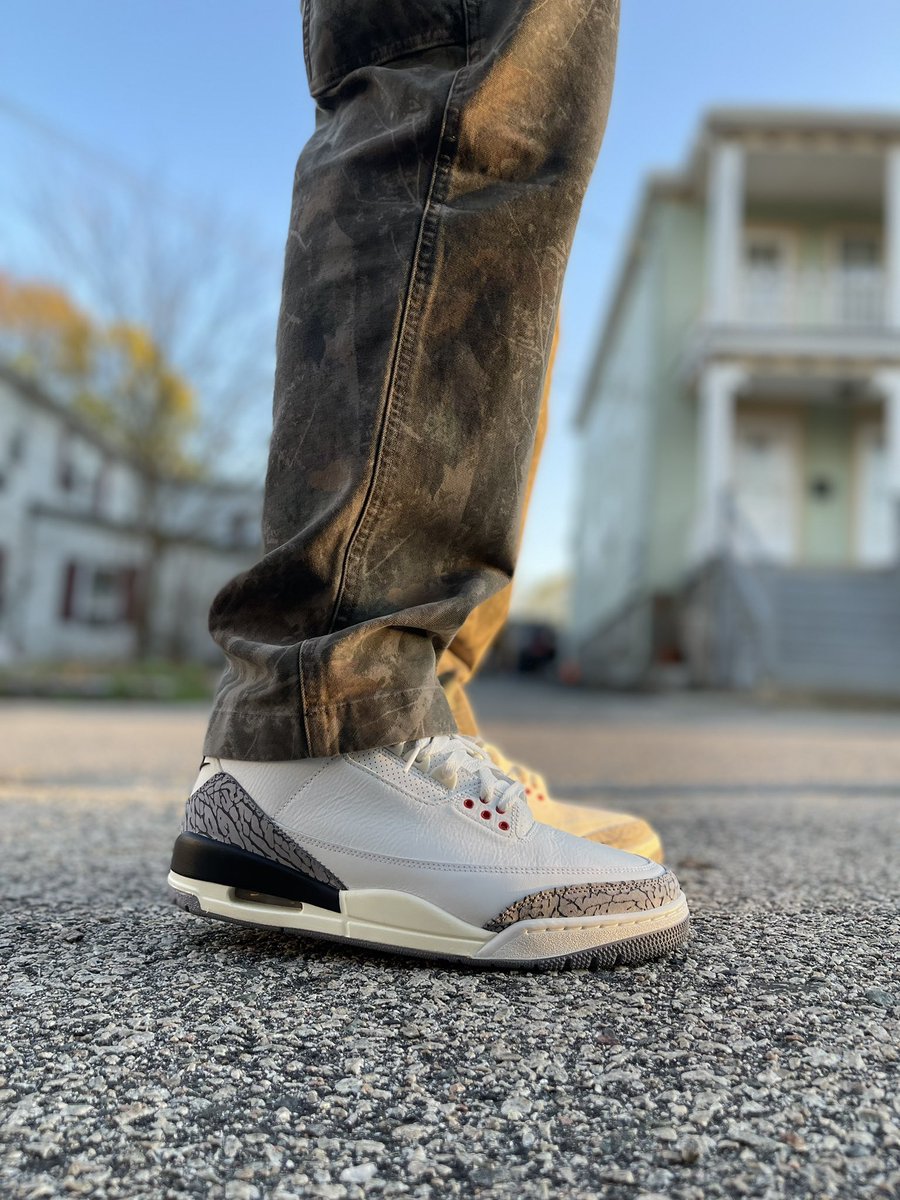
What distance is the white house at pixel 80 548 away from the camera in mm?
17344

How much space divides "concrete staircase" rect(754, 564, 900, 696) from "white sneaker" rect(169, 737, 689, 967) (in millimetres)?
7238

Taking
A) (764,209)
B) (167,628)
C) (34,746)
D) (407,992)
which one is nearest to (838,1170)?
(407,992)

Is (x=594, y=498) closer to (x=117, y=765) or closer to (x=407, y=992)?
(x=117, y=765)

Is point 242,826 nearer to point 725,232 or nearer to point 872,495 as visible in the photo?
point 725,232

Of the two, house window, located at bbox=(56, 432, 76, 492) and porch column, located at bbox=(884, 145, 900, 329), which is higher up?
porch column, located at bbox=(884, 145, 900, 329)

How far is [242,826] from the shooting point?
856 millimetres

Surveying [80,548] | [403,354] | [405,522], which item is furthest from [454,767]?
[80,548]

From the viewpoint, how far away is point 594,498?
843 inches

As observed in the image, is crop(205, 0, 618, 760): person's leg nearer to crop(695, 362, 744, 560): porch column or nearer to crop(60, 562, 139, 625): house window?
crop(695, 362, 744, 560): porch column

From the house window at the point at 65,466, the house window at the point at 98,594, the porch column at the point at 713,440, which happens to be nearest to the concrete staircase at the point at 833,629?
the porch column at the point at 713,440

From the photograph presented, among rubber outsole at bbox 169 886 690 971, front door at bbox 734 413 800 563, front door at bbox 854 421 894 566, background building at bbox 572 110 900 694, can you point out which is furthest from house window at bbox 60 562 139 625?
rubber outsole at bbox 169 886 690 971

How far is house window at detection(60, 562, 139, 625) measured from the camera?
741 inches

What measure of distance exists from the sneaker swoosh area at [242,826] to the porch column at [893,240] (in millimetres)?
11884

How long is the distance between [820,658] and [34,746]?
6.77 m
